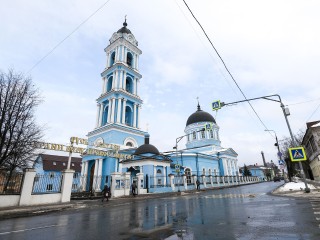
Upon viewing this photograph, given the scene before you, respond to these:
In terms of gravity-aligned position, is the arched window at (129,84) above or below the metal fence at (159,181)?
above

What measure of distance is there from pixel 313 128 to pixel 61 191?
30.6 metres

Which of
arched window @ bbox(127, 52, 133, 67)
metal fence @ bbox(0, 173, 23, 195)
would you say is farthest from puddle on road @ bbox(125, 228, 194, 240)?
arched window @ bbox(127, 52, 133, 67)

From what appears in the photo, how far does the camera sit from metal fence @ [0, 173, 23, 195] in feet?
44.5

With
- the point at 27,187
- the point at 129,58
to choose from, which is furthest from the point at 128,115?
the point at 27,187

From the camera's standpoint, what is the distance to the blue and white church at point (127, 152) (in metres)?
25.3

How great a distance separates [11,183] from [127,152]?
58.7 ft

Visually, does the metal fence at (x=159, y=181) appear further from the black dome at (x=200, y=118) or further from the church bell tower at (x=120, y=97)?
the black dome at (x=200, y=118)

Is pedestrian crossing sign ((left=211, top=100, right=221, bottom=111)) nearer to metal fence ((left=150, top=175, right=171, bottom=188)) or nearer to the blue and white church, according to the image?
the blue and white church

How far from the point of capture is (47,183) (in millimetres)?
15664

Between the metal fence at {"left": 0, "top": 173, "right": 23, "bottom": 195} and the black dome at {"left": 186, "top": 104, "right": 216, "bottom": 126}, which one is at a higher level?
the black dome at {"left": 186, "top": 104, "right": 216, "bottom": 126}

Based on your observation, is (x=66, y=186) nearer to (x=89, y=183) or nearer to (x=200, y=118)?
(x=89, y=183)

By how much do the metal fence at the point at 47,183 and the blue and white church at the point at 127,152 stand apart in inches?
205

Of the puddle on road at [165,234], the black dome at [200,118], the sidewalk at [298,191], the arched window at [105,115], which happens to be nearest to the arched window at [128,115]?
the arched window at [105,115]

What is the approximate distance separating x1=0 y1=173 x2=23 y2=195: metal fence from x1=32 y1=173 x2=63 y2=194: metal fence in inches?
38.1
